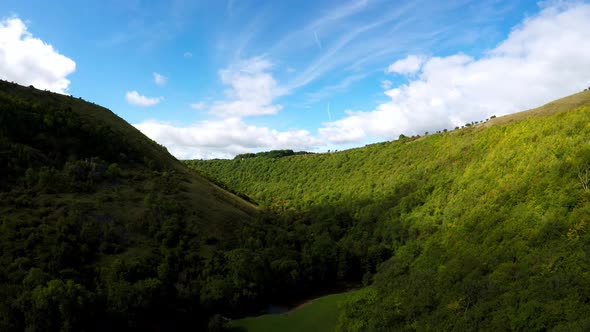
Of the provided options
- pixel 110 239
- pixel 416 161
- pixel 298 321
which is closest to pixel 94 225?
pixel 110 239

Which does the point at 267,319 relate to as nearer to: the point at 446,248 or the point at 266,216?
the point at 446,248

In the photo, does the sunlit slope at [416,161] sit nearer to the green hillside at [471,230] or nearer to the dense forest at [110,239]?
the green hillside at [471,230]

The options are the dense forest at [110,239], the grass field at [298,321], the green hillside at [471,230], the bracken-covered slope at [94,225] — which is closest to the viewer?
the green hillside at [471,230]

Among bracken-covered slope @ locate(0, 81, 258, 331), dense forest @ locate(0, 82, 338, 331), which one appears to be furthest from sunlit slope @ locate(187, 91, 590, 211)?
bracken-covered slope @ locate(0, 81, 258, 331)

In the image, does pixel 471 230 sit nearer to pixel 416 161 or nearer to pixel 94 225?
pixel 416 161

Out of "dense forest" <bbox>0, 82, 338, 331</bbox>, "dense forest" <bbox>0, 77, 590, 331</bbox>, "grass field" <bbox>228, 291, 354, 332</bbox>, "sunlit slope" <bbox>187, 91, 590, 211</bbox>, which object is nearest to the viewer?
"dense forest" <bbox>0, 77, 590, 331</bbox>

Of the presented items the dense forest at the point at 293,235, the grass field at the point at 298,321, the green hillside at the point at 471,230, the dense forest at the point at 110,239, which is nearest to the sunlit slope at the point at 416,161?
the green hillside at the point at 471,230

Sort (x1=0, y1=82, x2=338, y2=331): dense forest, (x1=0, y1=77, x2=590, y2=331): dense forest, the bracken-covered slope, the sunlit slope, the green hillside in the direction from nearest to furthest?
the green hillside → (x1=0, y1=77, x2=590, y2=331): dense forest → the bracken-covered slope → (x1=0, y1=82, x2=338, y2=331): dense forest → the sunlit slope

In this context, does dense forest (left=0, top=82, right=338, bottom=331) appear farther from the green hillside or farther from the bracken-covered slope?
the green hillside
